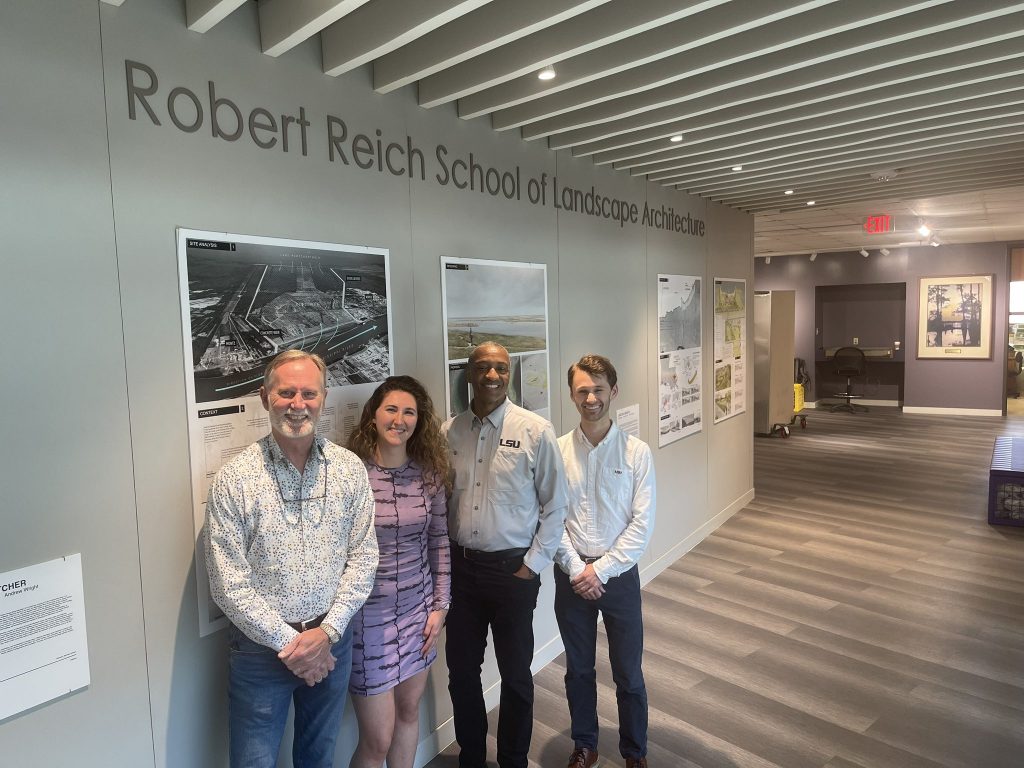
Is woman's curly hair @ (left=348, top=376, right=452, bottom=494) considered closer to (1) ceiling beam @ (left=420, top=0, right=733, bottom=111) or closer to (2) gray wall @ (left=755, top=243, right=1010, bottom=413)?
(1) ceiling beam @ (left=420, top=0, right=733, bottom=111)

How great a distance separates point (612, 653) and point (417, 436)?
121 centimetres

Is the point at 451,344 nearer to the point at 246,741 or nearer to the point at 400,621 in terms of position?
the point at 400,621

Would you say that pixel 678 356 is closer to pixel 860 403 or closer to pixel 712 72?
pixel 712 72

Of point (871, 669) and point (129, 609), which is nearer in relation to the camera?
point (129, 609)

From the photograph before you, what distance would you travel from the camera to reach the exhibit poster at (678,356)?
488 cm

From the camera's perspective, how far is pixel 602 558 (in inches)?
103

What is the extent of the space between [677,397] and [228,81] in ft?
12.5

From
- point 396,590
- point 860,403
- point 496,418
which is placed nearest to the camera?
point 396,590

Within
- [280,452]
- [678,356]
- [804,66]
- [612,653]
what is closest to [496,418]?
[280,452]

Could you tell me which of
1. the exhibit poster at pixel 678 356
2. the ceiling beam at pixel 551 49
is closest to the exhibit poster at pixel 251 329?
the ceiling beam at pixel 551 49

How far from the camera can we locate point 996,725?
10.1ft

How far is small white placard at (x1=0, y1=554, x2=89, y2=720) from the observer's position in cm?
171

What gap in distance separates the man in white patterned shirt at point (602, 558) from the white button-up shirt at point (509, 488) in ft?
0.46

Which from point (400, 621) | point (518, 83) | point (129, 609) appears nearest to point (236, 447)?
point (129, 609)
